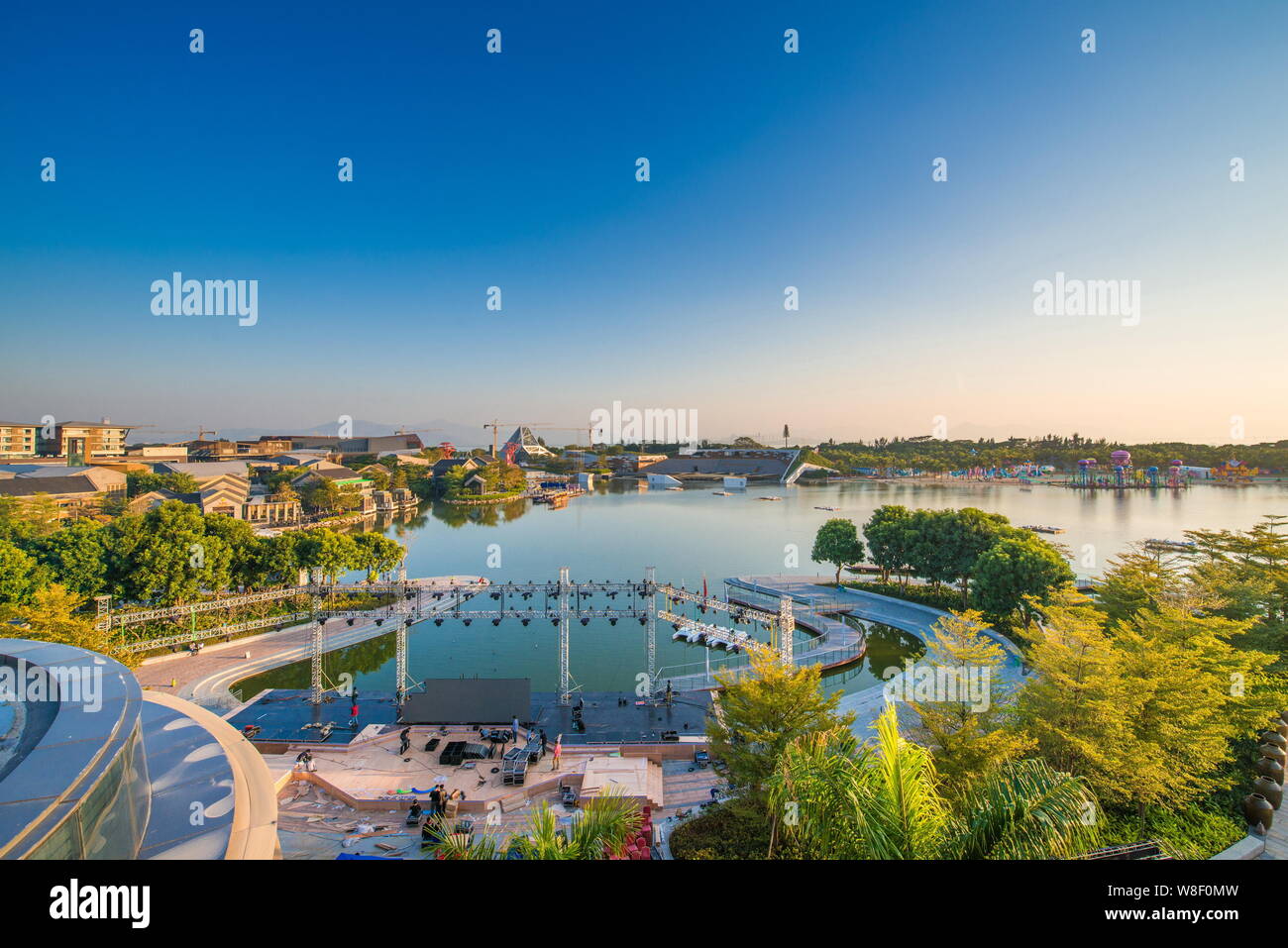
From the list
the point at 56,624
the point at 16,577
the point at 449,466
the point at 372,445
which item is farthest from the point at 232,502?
the point at 372,445

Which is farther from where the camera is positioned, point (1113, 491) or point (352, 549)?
point (1113, 491)

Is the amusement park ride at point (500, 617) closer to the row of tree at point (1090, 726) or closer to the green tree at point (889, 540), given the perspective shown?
the row of tree at point (1090, 726)

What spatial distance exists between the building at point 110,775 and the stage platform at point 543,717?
821 cm

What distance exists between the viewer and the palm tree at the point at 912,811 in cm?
251

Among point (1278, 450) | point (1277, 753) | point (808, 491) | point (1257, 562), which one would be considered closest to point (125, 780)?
point (1277, 753)

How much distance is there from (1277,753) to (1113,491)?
69.6 metres

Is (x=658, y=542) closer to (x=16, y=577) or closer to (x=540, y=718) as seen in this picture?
(x=540, y=718)

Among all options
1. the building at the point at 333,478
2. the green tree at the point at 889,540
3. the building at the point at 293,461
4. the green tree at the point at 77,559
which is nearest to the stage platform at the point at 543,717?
the green tree at the point at 77,559

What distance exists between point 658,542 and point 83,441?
5964cm

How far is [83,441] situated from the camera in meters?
57.4

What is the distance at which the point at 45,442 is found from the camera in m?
57.0

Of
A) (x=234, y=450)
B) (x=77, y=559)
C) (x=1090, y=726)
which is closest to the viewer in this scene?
(x=1090, y=726)
